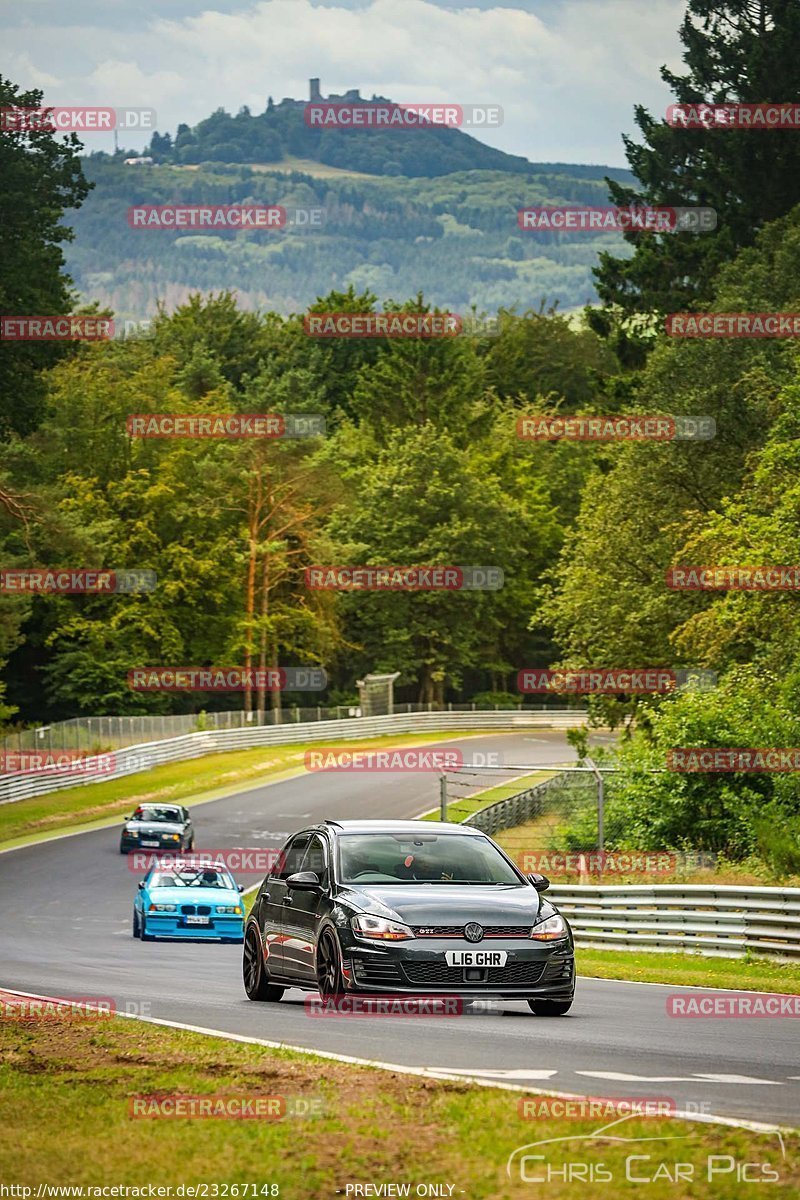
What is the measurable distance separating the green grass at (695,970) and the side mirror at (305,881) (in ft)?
17.7

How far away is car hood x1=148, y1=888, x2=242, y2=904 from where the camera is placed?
1126 inches

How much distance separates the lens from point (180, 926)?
28.6 metres

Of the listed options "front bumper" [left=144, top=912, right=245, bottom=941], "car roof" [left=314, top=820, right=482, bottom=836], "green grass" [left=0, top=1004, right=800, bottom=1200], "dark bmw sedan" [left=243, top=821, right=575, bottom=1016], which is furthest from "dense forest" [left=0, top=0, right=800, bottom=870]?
"green grass" [left=0, top=1004, right=800, bottom=1200]

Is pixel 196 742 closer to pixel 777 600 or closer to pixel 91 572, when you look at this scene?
pixel 91 572

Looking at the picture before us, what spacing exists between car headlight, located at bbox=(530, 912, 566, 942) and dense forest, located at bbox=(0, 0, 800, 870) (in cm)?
1181

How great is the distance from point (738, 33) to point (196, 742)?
34.3 m

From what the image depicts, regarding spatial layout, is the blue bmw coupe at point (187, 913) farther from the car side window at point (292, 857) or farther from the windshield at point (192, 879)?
the car side window at point (292, 857)

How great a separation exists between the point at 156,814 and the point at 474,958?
35.6m

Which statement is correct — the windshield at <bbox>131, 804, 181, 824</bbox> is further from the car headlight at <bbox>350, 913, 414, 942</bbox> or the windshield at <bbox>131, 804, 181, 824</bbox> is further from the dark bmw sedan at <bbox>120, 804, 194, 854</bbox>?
the car headlight at <bbox>350, 913, 414, 942</bbox>

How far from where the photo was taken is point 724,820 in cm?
3158

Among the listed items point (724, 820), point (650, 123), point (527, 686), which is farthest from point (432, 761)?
point (527, 686)

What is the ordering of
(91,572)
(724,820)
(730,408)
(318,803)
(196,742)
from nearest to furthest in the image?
1. (724,820)
2. (730,408)
3. (318,803)
4. (196,742)
5. (91,572)

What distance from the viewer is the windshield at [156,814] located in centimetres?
4850

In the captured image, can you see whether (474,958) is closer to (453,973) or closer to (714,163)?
(453,973)
